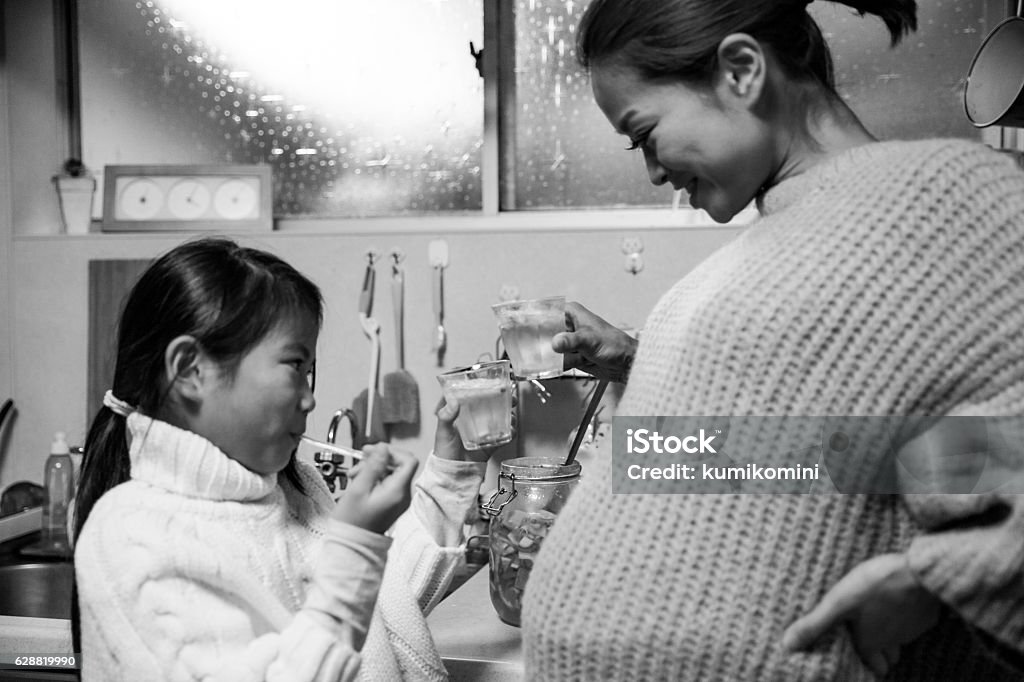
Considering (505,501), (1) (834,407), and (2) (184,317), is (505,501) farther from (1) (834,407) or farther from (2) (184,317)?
(1) (834,407)

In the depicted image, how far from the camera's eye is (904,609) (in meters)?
0.77

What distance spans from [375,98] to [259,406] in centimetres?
139

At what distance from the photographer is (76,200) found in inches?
92.7

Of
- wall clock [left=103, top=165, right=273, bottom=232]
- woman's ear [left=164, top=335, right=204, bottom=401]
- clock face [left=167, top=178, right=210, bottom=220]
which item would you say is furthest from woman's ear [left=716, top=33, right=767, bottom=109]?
clock face [left=167, top=178, right=210, bottom=220]

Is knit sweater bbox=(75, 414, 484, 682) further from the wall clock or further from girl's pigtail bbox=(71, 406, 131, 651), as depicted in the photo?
the wall clock

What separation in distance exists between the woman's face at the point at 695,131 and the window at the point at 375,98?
4.09ft

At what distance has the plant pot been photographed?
2.35m

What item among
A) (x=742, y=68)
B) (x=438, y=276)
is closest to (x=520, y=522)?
(x=438, y=276)

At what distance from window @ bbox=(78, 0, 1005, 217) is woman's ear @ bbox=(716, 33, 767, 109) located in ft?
4.29

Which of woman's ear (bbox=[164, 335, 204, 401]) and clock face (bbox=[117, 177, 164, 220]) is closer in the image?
woman's ear (bbox=[164, 335, 204, 401])

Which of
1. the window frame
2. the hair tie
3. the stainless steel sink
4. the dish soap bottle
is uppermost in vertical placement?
the window frame

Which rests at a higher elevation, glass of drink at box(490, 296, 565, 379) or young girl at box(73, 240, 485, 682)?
glass of drink at box(490, 296, 565, 379)

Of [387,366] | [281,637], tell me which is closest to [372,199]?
[387,366]

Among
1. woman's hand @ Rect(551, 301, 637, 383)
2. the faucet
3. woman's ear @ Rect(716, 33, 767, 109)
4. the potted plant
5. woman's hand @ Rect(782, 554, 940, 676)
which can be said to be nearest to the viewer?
woman's hand @ Rect(782, 554, 940, 676)
